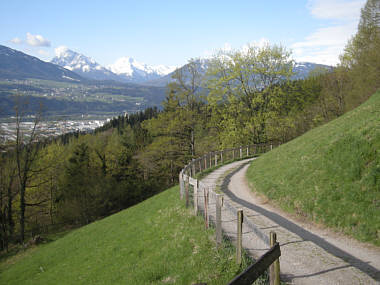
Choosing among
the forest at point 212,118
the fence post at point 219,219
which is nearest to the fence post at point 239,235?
the fence post at point 219,219

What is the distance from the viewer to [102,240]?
1500cm

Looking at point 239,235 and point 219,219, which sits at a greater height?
point 239,235

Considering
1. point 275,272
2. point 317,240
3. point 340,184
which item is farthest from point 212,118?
point 275,272

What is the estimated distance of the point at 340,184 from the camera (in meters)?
10.0

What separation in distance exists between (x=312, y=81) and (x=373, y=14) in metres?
21.7

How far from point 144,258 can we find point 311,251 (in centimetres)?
566

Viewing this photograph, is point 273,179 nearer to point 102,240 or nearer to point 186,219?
point 186,219

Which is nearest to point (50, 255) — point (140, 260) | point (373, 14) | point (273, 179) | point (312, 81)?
point (140, 260)

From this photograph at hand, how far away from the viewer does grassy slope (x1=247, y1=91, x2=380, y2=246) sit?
8453 millimetres

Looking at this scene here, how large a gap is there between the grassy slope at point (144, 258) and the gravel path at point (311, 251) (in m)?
1.05

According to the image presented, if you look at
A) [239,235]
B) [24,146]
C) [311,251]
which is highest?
[239,235]

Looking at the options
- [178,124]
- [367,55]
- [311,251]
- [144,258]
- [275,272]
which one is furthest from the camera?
[178,124]

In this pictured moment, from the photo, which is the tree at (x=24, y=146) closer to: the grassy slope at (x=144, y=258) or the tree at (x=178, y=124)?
the tree at (x=178, y=124)

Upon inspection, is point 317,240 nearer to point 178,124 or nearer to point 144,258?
point 144,258
